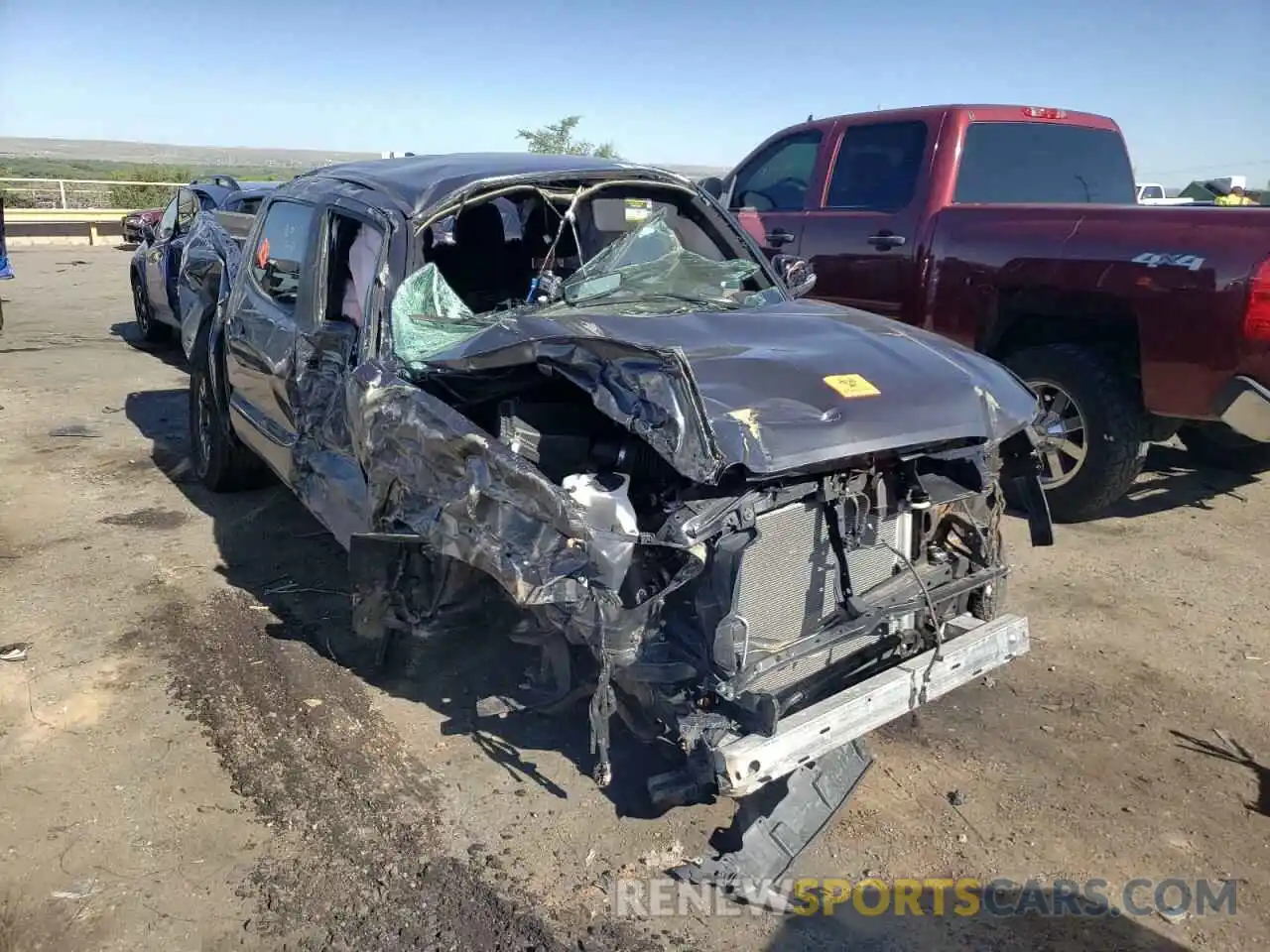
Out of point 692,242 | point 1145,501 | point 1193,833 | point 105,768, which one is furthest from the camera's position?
point 1145,501

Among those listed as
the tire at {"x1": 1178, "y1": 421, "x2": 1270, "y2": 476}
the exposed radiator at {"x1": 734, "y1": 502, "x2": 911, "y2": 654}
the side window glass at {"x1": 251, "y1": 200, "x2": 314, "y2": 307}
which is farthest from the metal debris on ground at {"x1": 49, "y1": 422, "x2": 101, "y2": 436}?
the tire at {"x1": 1178, "y1": 421, "x2": 1270, "y2": 476}

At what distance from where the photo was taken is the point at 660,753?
338 centimetres

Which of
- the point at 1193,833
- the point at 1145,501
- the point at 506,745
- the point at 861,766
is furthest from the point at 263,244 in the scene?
the point at 1145,501

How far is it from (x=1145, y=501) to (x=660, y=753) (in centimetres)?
414

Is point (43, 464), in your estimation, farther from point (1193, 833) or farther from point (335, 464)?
point (1193, 833)

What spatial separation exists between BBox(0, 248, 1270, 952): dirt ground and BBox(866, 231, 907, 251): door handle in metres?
2.05

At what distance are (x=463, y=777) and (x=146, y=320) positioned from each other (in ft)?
30.1

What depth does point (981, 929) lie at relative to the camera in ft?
8.93

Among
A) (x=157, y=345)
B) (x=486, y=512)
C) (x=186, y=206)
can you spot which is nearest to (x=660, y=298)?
(x=486, y=512)

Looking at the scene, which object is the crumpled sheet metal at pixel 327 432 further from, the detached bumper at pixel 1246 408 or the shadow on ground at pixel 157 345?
the shadow on ground at pixel 157 345

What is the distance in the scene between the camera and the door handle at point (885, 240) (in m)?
6.07

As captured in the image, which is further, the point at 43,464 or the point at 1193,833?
the point at 43,464

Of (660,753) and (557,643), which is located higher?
(557,643)

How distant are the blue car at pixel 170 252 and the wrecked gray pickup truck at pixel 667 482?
6.03m
